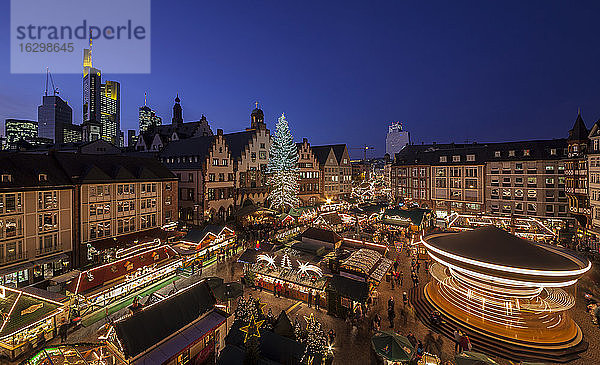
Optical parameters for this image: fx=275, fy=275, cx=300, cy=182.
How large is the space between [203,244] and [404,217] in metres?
31.5

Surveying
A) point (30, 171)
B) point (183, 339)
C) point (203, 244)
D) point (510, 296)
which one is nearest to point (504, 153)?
point (510, 296)

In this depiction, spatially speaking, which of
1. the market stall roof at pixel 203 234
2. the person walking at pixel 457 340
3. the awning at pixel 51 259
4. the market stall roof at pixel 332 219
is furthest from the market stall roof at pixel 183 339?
the market stall roof at pixel 332 219

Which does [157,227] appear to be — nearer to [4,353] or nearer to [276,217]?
[276,217]

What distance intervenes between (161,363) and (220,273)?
15076 mm

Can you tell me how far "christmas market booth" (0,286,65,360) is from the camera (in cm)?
1491

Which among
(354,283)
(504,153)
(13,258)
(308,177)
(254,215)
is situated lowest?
(354,283)

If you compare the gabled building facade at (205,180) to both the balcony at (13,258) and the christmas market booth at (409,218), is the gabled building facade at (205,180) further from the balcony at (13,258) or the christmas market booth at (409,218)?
the christmas market booth at (409,218)

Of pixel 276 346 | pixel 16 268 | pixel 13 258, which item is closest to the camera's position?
pixel 276 346

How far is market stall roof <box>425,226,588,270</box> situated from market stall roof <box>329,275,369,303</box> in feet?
22.4

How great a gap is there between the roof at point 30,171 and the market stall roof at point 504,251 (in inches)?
1404

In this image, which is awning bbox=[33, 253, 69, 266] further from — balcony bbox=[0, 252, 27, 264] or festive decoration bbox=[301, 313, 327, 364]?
festive decoration bbox=[301, 313, 327, 364]

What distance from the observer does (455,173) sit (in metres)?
55.9

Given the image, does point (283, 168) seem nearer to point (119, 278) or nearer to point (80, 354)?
point (119, 278)

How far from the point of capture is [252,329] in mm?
14758
